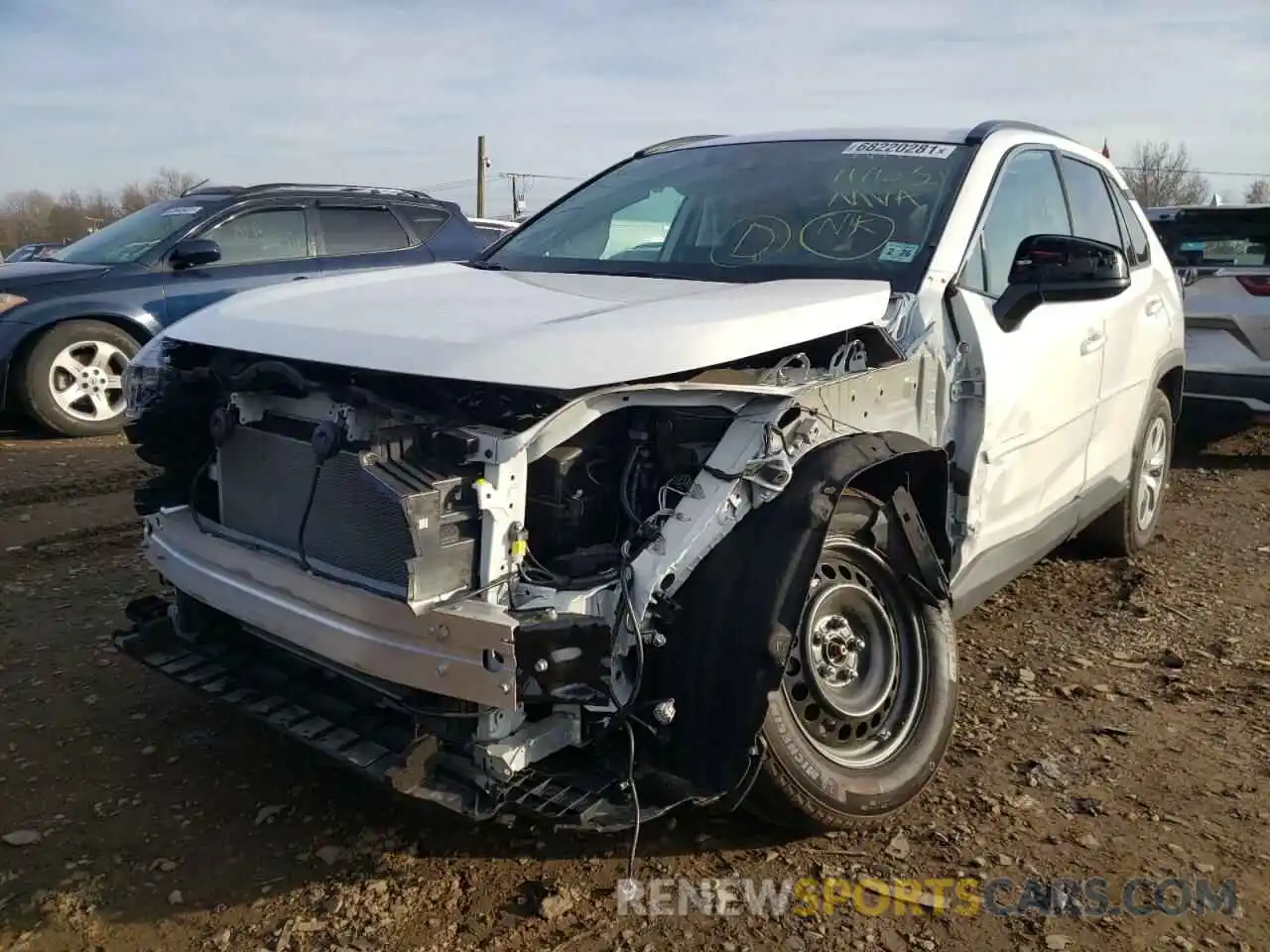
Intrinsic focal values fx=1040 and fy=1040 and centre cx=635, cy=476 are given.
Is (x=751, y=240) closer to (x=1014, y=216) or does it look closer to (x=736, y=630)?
(x=1014, y=216)

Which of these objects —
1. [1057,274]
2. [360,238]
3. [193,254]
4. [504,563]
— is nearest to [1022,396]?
[1057,274]

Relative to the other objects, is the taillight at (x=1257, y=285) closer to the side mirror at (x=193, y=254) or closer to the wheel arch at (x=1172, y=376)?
the wheel arch at (x=1172, y=376)

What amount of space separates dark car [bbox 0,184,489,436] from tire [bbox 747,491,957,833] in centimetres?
562

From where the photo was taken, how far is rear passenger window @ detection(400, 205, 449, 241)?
9.17m

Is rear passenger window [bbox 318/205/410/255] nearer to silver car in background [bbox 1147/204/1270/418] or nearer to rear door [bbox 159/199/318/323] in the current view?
rear door [bbox 159/199/318/323]

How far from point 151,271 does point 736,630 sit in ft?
23.9

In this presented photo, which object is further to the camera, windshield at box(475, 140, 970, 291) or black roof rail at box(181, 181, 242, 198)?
black roof rail at box(181, 181, 242, 198)

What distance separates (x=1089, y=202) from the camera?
4.69m

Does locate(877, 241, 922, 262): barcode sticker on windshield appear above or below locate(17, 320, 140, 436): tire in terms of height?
above

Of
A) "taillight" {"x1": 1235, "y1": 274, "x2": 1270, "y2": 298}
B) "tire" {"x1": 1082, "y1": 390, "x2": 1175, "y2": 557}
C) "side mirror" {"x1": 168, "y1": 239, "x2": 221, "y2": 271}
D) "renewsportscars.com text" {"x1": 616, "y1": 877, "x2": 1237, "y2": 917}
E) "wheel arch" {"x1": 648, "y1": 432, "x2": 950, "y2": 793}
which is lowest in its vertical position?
"renewsportscars.com text" {"x1": 616, "y1": 877, "x2": 1237, "y2": 917}

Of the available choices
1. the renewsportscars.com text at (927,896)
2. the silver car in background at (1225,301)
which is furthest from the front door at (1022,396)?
the silver car in background at (1225,301)

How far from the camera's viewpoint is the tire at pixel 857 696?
2.67 meters

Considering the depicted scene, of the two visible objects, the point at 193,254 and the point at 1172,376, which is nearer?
the point at 1172,376

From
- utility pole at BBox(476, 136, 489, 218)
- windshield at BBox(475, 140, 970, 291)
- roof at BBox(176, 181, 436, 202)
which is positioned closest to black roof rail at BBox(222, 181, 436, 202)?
roof at BBox(176, 181, 436, 202)
